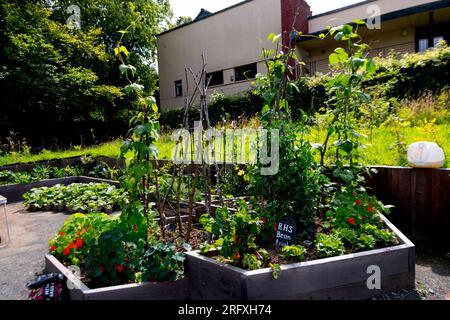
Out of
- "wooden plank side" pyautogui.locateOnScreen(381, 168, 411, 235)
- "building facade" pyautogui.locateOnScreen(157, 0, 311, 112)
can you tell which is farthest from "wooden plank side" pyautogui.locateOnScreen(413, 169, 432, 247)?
"building facade" pyautogui.locateOnScreen(157, 0, 311, 112)

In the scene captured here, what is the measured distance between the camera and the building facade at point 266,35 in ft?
41.1

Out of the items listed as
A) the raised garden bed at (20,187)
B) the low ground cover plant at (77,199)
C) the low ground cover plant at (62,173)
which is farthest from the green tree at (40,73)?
the low ground cover plant at (77,199)

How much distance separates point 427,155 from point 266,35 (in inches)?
506

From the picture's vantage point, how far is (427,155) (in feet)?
10.6

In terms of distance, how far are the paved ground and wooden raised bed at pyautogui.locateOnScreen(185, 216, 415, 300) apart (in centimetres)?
15

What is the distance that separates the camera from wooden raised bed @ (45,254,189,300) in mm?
2102

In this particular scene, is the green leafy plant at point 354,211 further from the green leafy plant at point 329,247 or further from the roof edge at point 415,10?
the roof edge at point 415,10

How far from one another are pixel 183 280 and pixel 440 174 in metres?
2.68

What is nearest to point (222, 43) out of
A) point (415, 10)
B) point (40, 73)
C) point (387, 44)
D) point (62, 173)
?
point (387, 44)

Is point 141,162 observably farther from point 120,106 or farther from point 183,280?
point 120,106

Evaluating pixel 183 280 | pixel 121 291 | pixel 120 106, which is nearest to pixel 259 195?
pixel 183 280

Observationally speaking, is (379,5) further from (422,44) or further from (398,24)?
(422,44)

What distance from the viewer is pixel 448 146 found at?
3971 millimetres

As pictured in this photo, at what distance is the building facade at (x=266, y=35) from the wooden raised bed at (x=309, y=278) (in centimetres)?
890
